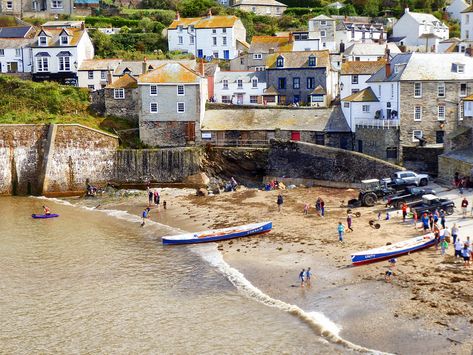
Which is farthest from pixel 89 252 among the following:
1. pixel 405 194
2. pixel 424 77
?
pixel 424 77

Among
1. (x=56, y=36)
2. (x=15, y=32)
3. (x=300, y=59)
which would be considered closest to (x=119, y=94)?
(x=56, y=36)

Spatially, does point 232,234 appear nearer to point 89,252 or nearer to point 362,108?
point 89,252

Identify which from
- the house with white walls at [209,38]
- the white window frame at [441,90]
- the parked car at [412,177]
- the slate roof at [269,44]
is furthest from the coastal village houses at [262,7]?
the parked car at [412,177]

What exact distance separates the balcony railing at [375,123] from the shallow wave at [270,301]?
1790 cm

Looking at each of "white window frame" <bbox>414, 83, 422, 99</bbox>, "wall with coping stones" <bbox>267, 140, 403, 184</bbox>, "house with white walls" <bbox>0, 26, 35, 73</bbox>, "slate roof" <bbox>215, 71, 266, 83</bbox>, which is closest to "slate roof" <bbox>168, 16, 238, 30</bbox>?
"slate roof" <bbox>215, 71, 266, 83</bbox>

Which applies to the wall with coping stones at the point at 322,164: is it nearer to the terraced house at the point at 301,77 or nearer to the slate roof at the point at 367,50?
the terraced house at the point at 301,77

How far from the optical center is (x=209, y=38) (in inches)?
3083

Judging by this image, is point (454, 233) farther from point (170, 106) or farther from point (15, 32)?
point (15, 32)

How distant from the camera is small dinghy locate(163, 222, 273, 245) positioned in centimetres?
3591

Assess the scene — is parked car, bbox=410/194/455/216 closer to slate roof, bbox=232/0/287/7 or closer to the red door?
the red door

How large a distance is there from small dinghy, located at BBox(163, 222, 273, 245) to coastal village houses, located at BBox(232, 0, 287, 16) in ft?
224

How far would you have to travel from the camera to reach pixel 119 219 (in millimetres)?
42406

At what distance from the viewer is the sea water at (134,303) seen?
23.8 m

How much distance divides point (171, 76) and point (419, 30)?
1695 inches
